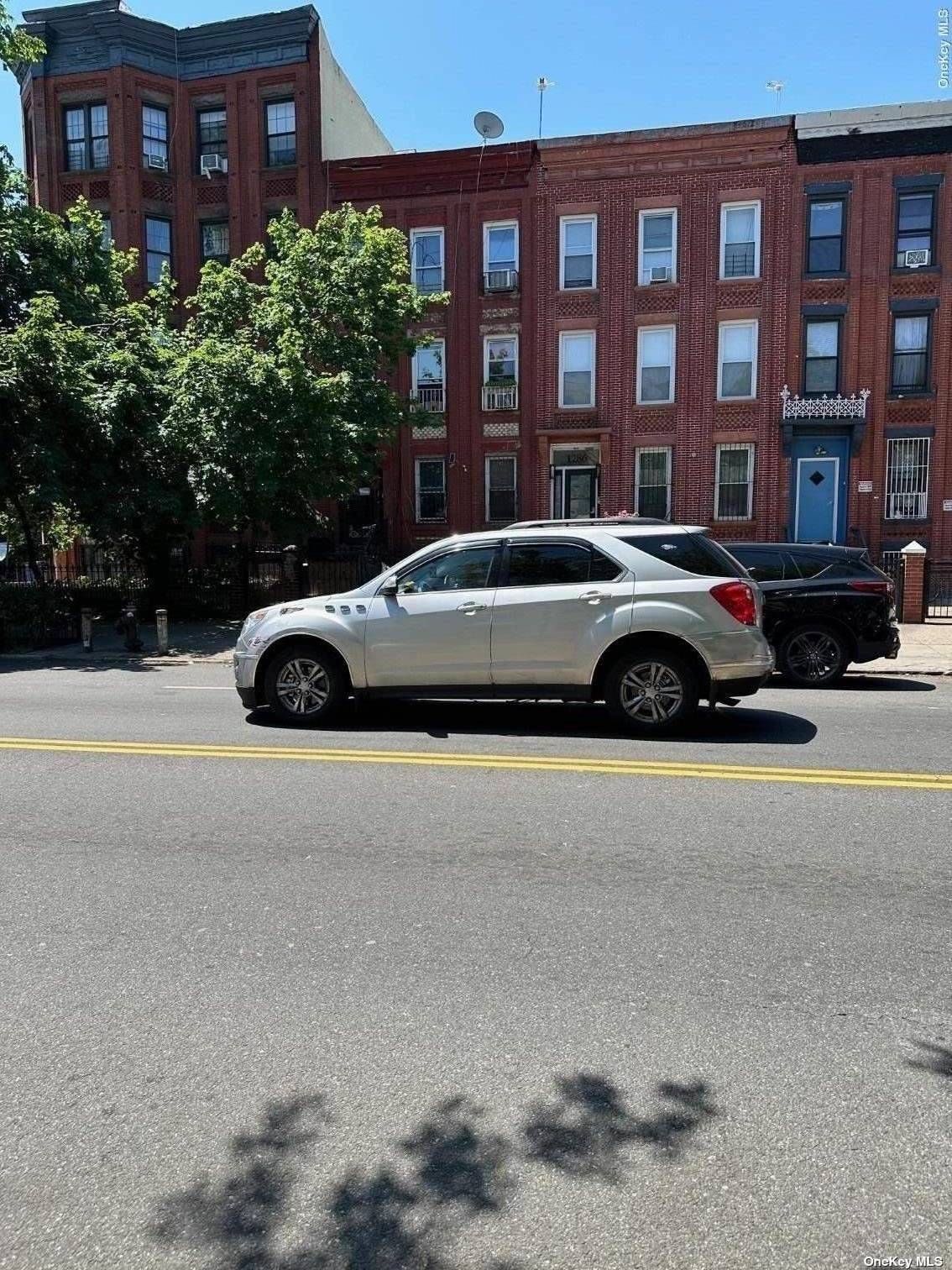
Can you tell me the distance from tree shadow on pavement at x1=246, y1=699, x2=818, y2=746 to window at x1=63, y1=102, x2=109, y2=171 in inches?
993

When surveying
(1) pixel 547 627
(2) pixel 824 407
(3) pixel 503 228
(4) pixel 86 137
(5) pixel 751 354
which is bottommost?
(1) pixel 547 627

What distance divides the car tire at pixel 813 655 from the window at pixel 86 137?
85.8 ft

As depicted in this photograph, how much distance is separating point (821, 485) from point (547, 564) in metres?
18.9

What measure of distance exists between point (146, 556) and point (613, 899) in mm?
17741

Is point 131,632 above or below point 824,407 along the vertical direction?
below

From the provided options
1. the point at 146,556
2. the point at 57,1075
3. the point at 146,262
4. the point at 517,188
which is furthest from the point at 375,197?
the point at 57,1075

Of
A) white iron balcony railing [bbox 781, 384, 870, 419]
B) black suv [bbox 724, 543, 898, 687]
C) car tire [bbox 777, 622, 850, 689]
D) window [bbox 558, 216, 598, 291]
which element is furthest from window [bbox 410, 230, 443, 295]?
car tire [bbox 777, 622, 850, 689]

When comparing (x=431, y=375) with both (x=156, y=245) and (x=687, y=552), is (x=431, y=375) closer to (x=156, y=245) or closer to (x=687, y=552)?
(x=156, y=245)

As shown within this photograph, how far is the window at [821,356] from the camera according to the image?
79.2ft

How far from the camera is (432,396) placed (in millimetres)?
26406

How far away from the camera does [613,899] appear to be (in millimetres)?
4289

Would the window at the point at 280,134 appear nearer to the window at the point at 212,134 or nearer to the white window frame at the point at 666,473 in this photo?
the window at the point at 212,134

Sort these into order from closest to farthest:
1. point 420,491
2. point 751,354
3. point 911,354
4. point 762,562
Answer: point 762,562 → point 911,354 → point 751,354 → point 420,491

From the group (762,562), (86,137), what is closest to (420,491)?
(86,137)
